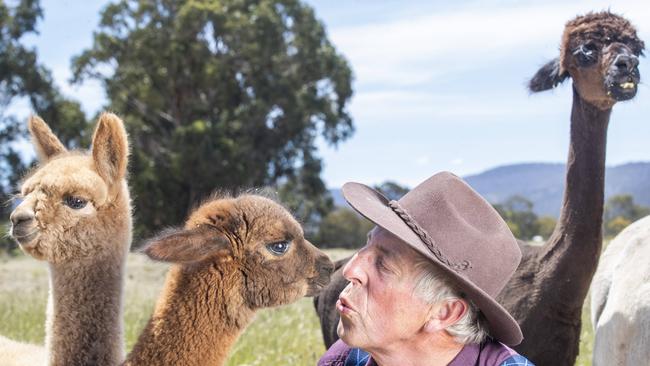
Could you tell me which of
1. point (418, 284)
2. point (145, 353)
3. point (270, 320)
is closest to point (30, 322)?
point (270, 320)

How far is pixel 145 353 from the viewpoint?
376cm

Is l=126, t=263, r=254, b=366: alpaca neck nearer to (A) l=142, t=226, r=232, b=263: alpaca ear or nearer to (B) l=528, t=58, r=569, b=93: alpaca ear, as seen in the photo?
(A) l=142, t=226, r=232, b=263: alpaca ear

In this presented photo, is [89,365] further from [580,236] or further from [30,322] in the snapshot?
[30,322]

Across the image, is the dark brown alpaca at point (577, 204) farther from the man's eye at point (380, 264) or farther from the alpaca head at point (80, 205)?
the alpaca head at point (80, 205)

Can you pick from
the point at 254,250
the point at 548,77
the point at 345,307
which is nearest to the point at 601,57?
the point at 548,77

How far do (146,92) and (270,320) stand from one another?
89.6 feet

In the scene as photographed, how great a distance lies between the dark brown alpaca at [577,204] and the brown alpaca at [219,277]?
174 centimetres

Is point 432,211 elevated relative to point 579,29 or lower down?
lower down

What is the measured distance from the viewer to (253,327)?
33.3 feet

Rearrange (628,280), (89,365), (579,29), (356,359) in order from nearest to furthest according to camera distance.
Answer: (356,359) < (89,365) < (628,280) < (579,29)

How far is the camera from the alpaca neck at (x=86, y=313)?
4.64 metres

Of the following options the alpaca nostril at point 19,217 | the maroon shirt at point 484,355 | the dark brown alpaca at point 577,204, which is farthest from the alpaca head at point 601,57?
the alpaca nostril at point 19,217

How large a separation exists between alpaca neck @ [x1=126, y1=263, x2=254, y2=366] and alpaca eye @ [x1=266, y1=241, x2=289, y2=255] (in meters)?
0.24

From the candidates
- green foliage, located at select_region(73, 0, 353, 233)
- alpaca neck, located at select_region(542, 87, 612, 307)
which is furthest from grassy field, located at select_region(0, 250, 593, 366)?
green foliage, located at select_region(73, 0, 353, 233)
